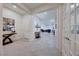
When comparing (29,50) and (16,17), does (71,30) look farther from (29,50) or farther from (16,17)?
(16,17)

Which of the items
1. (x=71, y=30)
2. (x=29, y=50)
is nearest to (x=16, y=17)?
(x=29, y=50)

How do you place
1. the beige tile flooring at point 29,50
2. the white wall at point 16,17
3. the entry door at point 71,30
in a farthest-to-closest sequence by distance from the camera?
the white wall at point 16,17 → the beige tile flooring at point 29,50 → the entry door at point 71,30

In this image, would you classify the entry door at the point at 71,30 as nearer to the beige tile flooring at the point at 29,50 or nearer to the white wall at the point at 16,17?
the beige tile flooring at the point at 29,50

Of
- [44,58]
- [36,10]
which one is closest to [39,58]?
[44,58]

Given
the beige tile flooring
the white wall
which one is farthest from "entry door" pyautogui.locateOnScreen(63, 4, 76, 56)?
the white wall

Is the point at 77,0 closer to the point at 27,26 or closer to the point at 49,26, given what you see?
the point at 27,26

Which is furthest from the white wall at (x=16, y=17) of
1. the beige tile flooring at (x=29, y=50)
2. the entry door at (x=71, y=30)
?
the entry door at (x=71, y=30)

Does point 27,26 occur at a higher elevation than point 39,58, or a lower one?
higher

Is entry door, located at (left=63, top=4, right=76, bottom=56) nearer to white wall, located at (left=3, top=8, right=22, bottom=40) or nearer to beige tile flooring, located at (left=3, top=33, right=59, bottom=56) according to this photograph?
beige tile flooring, located at (left=3, top=33, right=59, bottom=56)

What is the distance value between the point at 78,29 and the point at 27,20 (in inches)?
266

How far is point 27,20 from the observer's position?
8.23 m

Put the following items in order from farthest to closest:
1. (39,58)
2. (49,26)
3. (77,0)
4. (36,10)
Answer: (49,26) < (36,10) < (77,0) < (39,58)

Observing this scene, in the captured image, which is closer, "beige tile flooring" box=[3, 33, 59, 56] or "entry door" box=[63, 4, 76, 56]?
"entry door" box=[63, 4, 76, 56]

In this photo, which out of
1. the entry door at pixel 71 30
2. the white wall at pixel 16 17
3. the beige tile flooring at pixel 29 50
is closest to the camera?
the entry door at pixel 71 30
